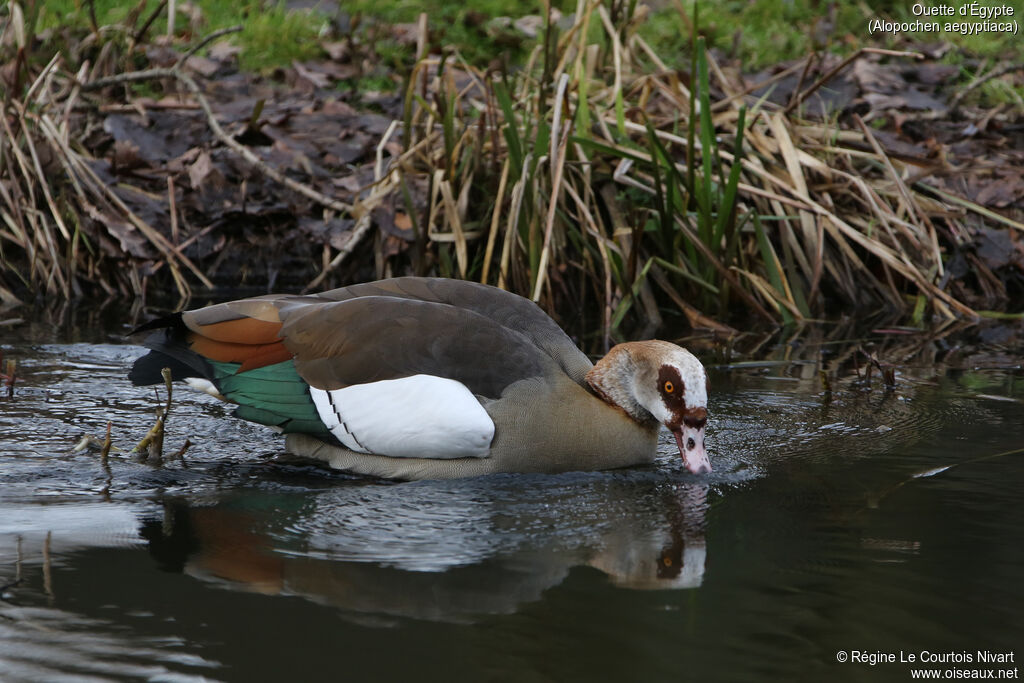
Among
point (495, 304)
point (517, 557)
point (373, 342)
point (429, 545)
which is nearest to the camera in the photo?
point (517, 557)

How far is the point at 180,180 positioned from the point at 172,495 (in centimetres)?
415

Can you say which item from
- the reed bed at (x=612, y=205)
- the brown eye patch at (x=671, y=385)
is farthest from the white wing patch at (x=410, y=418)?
the reed bed at (x=612, y=205)

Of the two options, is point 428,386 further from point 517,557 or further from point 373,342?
point 517,557

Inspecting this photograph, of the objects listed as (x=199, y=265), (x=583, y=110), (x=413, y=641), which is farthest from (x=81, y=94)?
(x=413, y=641)

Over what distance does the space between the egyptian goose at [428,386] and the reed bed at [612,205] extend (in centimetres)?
167

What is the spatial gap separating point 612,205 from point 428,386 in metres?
2.84

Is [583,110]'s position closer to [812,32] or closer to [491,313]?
[491,313]

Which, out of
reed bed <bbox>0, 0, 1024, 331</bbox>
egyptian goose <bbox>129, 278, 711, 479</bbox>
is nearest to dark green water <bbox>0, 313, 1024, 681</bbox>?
egyptian goose <bbox>129, 278, 711, 479</bbox>

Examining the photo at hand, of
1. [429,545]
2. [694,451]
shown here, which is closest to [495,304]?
[694,451]

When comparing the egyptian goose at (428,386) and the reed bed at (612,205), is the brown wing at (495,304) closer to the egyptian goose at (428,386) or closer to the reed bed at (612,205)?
the egyptian goose at (428,386)

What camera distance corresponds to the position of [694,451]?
13.9ft

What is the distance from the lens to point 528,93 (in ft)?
23.2

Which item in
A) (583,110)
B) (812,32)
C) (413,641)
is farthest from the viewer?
(812,32)

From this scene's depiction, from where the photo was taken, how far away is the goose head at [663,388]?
13.8ft
